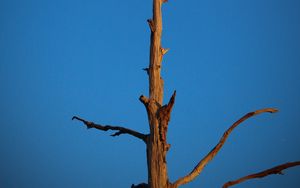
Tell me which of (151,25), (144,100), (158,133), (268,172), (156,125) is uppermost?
(151,25)

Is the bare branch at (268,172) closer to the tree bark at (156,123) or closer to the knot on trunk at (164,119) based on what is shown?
the tree bark at (156,123)

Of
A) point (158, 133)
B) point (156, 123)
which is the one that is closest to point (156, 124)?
point (156, 123)

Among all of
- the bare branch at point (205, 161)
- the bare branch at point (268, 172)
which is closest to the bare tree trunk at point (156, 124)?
the bare branch at point (205, 161)

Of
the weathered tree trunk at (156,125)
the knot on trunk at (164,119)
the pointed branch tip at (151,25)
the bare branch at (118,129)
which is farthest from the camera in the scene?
the pointed branch tip at (151,25)

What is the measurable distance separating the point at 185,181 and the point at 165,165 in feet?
1.23

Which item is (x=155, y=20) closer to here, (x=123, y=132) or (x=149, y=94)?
(x=149, y=94)

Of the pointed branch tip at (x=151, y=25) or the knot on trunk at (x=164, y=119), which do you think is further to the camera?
the pointed branch tip at (x=151, y=25)

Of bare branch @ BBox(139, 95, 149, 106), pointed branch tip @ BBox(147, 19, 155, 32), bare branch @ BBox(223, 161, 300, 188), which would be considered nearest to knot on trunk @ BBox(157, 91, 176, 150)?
bare branch @ BBox(139, 95, 149, 106)

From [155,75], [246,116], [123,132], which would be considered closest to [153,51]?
[155,75]

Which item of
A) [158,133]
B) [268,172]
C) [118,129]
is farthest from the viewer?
[118,129]

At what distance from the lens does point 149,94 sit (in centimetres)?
495

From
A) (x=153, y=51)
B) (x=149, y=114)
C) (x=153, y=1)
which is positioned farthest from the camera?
(x=153, y=1)

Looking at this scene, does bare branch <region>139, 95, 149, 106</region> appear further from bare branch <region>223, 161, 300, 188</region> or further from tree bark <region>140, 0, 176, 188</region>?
bare branch <region>223, 161, 300, 188</region>

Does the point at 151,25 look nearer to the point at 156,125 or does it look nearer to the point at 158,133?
the point at 156,125
